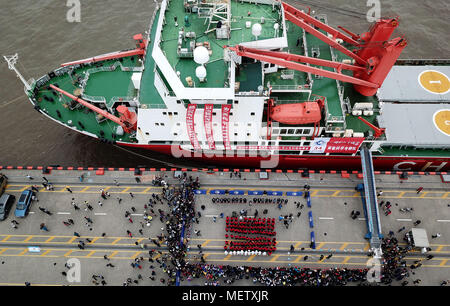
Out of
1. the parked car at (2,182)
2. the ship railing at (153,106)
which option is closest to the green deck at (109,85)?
the ship railing at (153,106)

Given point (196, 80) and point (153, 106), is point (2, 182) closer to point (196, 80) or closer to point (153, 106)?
point (153, 106)

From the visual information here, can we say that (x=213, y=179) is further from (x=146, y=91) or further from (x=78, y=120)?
(x=78, y=120)

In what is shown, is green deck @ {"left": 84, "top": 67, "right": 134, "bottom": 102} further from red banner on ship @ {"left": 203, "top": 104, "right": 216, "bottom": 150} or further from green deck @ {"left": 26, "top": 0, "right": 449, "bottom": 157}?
red banner on ship @ {"left": 203, "top": 104, "right": 216, "bottom": 150}

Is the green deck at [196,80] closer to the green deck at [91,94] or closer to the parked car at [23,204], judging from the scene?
the green deck at [91,94]

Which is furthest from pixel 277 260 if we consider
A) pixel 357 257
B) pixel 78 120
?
pixel 78 120

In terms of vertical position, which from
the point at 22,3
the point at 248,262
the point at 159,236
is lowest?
the point at 248,262
